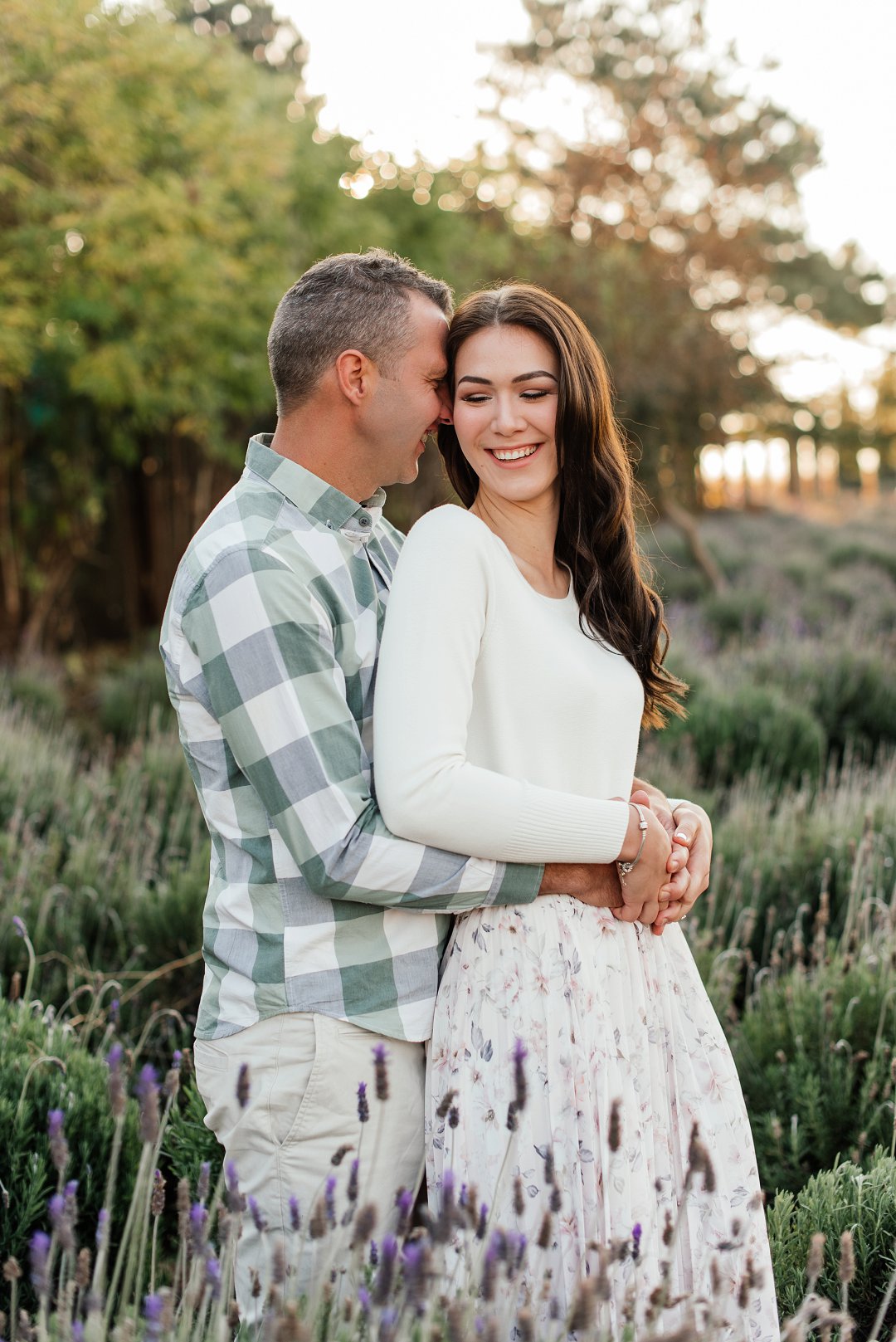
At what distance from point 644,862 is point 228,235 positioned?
8.76 meters

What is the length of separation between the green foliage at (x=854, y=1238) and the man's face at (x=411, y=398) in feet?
5.97

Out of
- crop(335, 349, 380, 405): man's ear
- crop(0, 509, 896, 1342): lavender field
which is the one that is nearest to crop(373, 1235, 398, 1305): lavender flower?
crop(0, 509, 896, 1342): lavender field

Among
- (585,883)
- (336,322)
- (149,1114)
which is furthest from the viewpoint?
(336,322)

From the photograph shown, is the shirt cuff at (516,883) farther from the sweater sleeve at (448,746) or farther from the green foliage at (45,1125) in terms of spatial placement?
the green foliage at (45,1125)

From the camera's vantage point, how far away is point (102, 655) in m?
14.0

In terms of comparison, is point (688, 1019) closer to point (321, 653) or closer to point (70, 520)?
point (321, 653)

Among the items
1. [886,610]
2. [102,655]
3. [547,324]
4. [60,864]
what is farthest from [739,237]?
[547,324]

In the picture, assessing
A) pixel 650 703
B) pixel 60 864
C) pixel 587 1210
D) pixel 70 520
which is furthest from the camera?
pixel 70 520

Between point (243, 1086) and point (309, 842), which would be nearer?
point (243, 1086)

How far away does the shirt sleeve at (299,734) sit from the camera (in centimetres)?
193

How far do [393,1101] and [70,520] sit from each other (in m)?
11.5

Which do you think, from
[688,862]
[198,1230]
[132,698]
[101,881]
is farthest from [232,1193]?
[132,698]

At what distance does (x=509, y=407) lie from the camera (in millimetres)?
2318

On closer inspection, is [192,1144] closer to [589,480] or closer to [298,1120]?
[298,1120]
